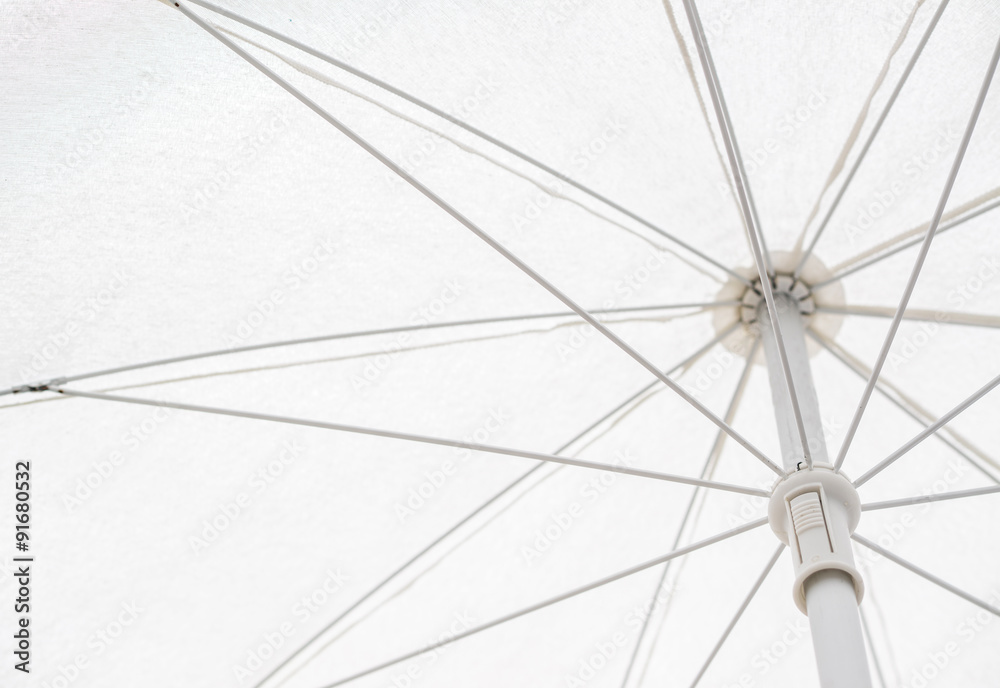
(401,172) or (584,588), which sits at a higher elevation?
(401,172)

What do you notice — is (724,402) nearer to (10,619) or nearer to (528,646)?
(528,646)

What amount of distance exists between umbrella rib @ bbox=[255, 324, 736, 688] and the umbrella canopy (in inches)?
0.9

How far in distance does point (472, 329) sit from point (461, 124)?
1307 mm

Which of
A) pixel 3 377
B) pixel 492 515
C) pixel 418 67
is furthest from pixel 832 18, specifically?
pixel 3 377

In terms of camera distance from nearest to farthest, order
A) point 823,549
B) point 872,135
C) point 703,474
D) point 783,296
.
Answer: point 823,549
point 872,135
point 783,296
point 703,474

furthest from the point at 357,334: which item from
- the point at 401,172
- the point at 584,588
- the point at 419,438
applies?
the point at 584,588

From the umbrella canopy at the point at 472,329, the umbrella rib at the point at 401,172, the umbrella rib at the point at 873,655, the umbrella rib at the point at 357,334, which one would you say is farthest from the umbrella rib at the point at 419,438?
the umbrella rib at the point at 873,655

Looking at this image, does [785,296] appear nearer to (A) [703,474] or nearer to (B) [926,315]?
(B) [926,315]

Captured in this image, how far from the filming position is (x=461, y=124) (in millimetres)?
5664

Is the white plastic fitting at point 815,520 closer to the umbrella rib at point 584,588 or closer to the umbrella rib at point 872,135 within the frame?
the umbrella rib at point 584,588

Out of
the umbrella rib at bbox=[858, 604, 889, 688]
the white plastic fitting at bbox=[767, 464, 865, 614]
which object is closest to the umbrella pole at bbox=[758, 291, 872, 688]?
the white plastic fitting at bbox=[767, 464, 865, 614]

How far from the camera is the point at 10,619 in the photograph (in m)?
6.37

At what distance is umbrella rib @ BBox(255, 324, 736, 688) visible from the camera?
6.36 metres

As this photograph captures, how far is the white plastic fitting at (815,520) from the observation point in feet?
14.2
